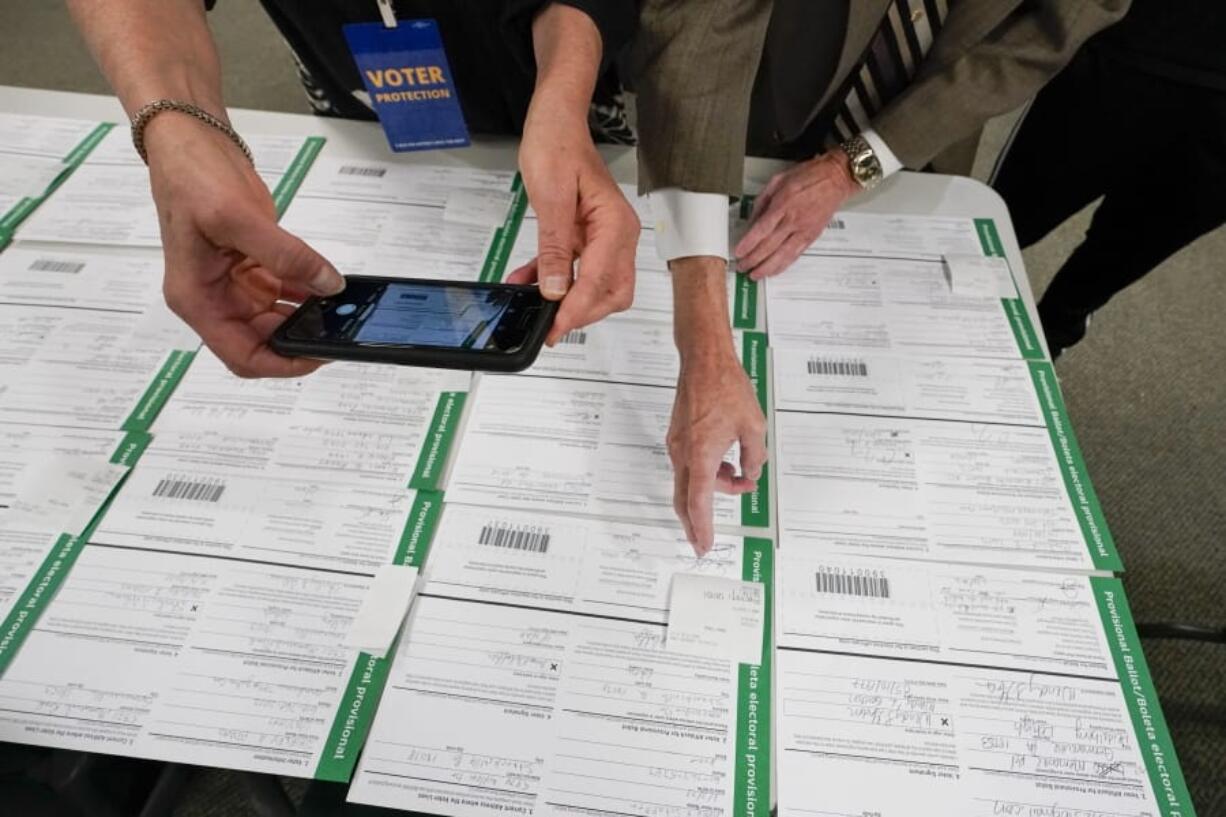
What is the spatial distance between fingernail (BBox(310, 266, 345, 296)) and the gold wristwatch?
23.3 inches

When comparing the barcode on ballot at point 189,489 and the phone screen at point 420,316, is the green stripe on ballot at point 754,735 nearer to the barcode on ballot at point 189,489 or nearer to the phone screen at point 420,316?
the phone screen at point 420,316

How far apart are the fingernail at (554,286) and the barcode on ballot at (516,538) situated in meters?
0.21

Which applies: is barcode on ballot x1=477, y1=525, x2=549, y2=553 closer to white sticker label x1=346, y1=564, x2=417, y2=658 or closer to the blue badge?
white sticker label x1=346, y1=564, x2=417, y2=658

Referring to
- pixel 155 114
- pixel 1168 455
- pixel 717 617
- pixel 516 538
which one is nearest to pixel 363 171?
pixel 155 114

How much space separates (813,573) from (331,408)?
0.49m

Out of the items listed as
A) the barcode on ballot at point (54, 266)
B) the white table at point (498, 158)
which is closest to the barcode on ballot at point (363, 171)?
the white table at point (498, 158)

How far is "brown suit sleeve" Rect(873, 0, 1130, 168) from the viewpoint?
2.29 feet

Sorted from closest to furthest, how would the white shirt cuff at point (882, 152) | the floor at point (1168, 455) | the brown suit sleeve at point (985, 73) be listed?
the brown suit sleeve at point (985, 73) → the white shirt cuff at point (882, 152) → the floor at point (1168, 455)

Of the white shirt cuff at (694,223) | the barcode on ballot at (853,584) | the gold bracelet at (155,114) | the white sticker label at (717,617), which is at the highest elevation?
the white shirt cuff at (694,223)

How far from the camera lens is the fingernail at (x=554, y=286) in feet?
1.81

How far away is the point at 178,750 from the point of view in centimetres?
51

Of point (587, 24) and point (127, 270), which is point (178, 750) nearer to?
point (127, 270)

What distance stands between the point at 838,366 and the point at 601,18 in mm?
430

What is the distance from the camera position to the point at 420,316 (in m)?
0.60
